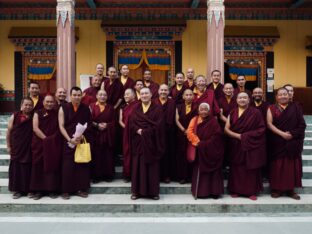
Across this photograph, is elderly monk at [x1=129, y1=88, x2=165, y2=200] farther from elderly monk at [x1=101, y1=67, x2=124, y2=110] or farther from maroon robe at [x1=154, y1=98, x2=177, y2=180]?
elderly monk at [x1=101, y1=67, x2=124, y2=110]

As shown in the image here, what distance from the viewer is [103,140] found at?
5.55 m

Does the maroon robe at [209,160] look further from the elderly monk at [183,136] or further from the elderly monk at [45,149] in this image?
the elderly monk at [45,149]

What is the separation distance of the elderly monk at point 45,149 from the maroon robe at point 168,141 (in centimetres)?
150

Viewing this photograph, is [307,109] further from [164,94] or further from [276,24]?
[164,94]

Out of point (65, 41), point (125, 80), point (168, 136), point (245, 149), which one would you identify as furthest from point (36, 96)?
point (65, 41)

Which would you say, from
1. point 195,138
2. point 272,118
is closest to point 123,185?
point 195,138

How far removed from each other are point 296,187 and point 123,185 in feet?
8.04

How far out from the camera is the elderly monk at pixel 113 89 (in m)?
6.34

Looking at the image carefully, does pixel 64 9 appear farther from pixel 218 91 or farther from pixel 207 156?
pixel 207 156

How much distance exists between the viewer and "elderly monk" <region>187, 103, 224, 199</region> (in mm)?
5066

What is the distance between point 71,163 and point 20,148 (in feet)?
2.32

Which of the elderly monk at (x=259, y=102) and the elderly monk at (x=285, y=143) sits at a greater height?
the elderly monk at (x=259, y=102)

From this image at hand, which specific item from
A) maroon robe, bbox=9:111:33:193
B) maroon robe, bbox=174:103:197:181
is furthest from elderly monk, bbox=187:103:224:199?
maroon robe, bbox=9:111:33:193

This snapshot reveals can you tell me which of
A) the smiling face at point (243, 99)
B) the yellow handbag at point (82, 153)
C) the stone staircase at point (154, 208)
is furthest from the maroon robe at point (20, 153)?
the smiling face at point (243, 99)
